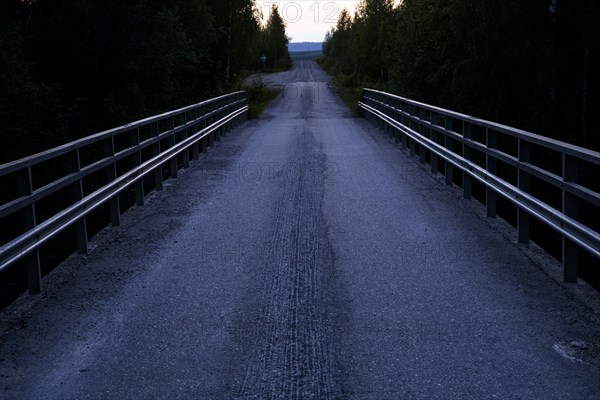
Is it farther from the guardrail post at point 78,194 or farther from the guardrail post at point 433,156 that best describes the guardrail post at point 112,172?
the guardrail post at point 433,156

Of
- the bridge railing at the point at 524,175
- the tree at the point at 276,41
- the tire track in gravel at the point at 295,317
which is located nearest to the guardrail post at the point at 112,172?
the tire track in gravel at the point at 295,317

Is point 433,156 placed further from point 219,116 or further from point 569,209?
point 219,116

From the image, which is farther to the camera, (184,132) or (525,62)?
(525,62)

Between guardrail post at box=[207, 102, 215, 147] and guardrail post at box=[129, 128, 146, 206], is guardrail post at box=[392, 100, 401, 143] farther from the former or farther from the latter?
guardrail post at box=[129, 128, 146, 206]

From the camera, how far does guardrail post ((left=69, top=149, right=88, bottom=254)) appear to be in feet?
24.4

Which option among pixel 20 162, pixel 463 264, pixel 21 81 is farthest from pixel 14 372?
pixel 21 81

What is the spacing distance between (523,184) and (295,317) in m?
3.05

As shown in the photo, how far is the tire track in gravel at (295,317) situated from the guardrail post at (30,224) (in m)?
1.83

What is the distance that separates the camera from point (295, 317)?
5762mm

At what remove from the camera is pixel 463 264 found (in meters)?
7.30

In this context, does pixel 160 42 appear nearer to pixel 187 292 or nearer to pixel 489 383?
pixel 187 292

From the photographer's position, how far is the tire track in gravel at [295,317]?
4.50 metres

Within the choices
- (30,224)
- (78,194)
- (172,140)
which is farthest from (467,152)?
(30,224)

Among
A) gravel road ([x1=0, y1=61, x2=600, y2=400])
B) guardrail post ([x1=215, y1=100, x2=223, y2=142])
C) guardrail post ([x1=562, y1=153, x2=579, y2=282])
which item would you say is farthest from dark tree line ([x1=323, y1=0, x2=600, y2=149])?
guardrail post ([x1=562, y1=153, x2=579, y2=282])
